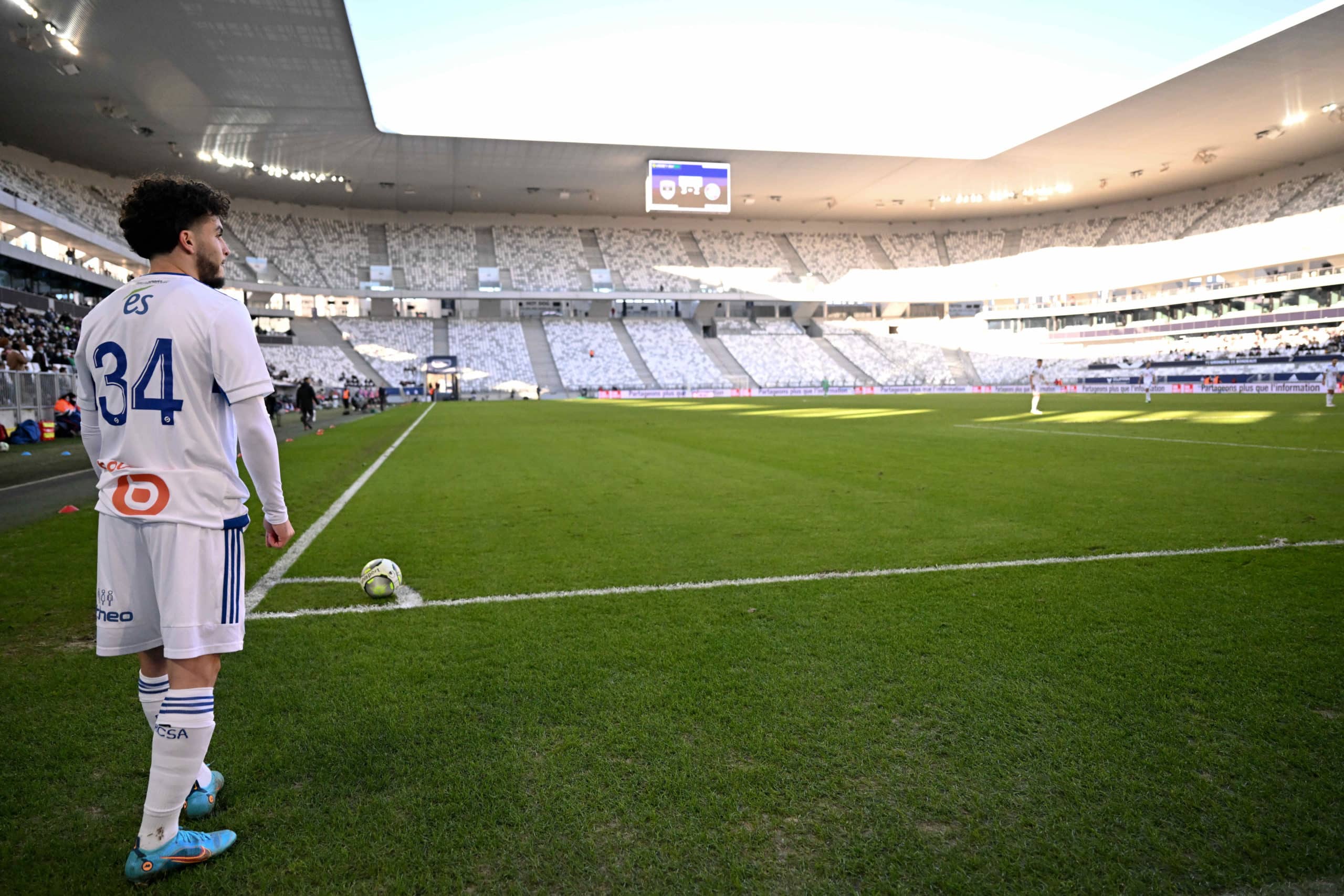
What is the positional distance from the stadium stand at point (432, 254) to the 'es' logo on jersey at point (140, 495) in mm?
59400

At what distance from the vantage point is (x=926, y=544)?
5828 mm

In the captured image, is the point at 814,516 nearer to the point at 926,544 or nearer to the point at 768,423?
the point at 926,544

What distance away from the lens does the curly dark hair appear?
90.4 inches

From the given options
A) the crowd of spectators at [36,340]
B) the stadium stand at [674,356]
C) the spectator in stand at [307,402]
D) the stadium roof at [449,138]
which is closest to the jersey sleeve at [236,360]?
the crowd of spectators at [36,340]

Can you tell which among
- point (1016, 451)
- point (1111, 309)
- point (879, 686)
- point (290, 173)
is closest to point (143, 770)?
point (879, 686)

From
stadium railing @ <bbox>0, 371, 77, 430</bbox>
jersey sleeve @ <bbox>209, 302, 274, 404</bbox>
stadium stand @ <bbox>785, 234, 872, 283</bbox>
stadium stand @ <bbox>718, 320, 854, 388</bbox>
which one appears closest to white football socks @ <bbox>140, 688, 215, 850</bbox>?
jersey sleeve @ <bbox>209, 302, 274, 404</bbox>

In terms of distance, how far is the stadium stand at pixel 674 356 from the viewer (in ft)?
180

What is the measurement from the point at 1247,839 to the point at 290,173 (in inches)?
2129

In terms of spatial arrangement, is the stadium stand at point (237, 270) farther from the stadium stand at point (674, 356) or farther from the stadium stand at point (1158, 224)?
the stadium stand at point (1158, 224)

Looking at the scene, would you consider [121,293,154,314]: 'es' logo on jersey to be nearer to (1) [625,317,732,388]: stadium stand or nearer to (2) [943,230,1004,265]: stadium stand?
(1) [625,317,732,388]: stadium stand

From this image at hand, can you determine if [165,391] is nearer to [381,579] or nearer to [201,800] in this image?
[201,800]

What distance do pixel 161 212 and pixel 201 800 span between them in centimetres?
191

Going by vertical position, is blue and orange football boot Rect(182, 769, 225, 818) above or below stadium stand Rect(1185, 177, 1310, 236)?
below

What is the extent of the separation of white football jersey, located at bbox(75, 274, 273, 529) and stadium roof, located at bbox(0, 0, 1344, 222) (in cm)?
2761
